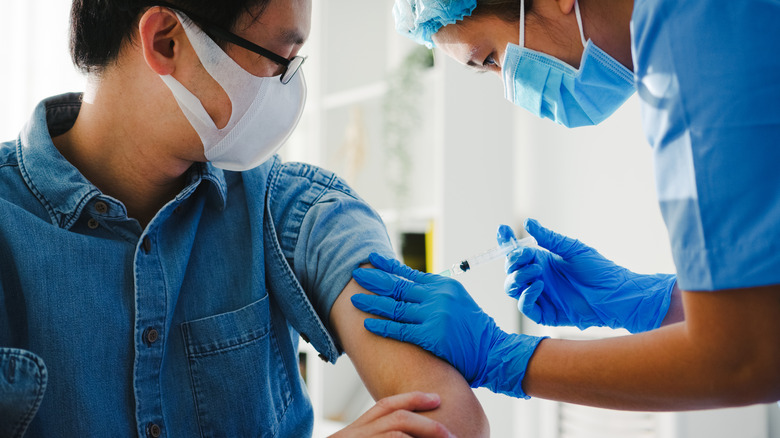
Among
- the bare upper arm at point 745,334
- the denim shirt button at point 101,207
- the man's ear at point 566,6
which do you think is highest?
the man's ear at point 566,6

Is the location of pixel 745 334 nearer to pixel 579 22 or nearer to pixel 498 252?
pixel 579 22

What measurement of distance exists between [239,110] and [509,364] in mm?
702

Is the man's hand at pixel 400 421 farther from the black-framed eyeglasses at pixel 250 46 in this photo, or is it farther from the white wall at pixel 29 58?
the white wall at pixel 29 58

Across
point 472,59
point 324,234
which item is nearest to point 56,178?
point 324,234

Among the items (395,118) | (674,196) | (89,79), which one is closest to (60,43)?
(395,118)

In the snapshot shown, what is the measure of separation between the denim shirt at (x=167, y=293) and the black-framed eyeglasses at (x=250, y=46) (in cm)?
21

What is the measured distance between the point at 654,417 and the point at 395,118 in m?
1.67

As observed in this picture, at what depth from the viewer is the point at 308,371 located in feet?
10.0

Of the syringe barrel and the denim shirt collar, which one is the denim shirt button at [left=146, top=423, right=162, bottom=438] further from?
the syringe barrel

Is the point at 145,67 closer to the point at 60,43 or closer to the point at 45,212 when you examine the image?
the point at 45,212

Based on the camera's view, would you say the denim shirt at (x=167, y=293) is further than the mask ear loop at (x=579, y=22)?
No

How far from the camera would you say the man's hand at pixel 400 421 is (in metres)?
0.83

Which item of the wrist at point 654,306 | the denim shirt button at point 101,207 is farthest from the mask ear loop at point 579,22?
the denim shirt button at point 101,207

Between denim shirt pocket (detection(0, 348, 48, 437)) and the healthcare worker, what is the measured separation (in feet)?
1.68
